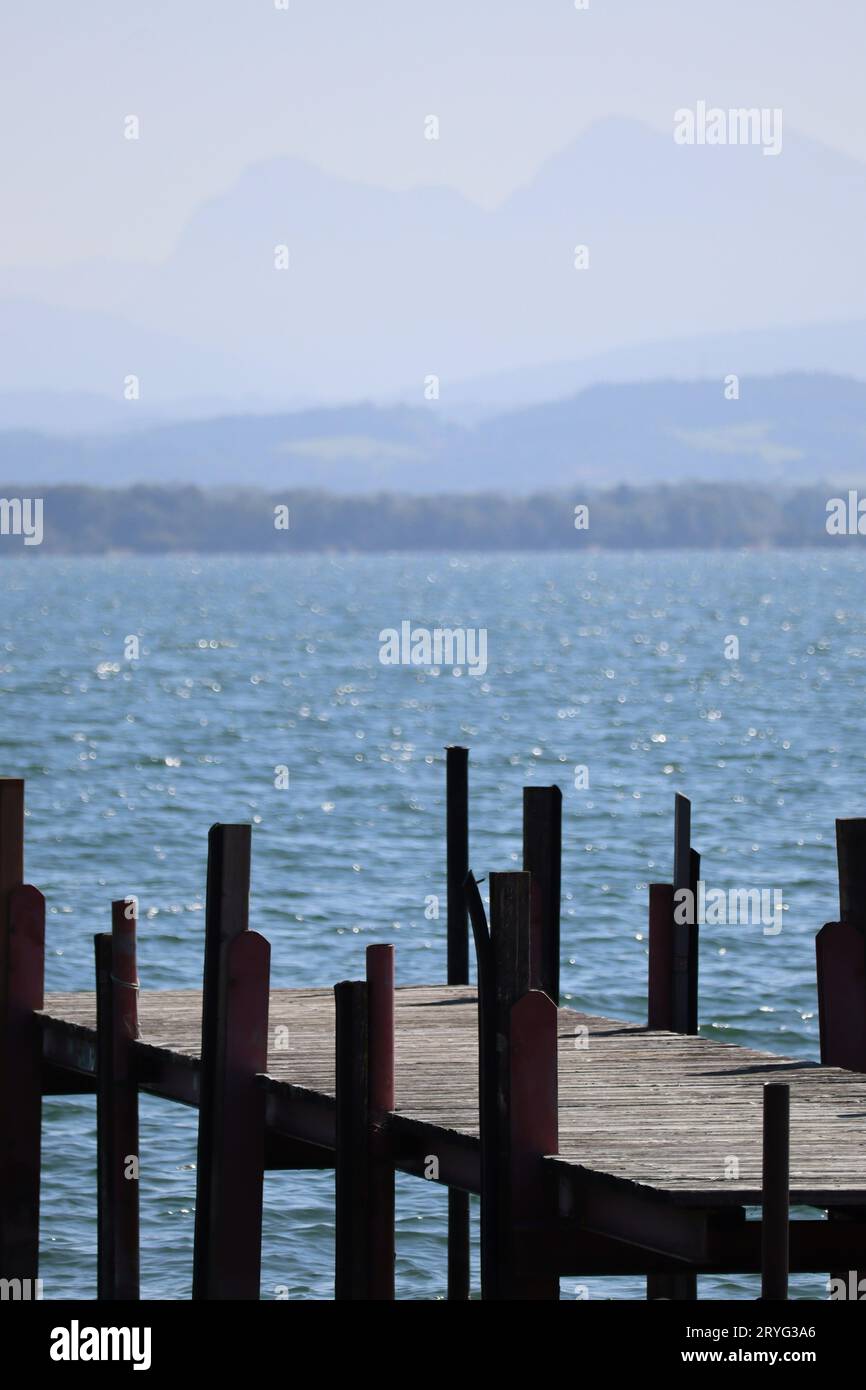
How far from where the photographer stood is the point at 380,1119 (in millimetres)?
13023

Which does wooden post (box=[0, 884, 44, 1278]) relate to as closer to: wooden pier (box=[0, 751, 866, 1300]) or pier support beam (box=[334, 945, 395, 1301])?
wooden pier (box=[0, 751, 866, 1300])

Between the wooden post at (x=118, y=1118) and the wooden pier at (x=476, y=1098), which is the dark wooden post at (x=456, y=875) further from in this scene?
the wooden post at (x=118, y=1118)

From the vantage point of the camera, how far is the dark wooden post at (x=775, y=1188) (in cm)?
1032

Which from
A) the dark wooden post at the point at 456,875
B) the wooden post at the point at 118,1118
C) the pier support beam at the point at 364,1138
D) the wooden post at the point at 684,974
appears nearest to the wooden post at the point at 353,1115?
the pier support beam at the point at 364,1138

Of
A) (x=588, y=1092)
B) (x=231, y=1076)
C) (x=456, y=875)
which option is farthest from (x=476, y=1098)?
(x=456, y=875)

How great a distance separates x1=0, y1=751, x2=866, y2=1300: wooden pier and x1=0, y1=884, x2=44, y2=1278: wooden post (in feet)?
0.05

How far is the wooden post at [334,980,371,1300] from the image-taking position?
42.3ft

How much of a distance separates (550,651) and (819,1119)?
95366mm

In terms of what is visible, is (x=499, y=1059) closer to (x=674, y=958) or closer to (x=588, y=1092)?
(x=588, y=1092)

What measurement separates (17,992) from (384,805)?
3365cm

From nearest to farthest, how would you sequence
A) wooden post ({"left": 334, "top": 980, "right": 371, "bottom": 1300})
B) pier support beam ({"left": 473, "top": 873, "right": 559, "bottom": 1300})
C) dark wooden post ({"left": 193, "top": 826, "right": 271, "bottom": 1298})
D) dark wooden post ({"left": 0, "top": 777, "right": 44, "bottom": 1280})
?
pier support beam ({"left": 473, "top": 873, "right": 559, "bottom": 1300}), wooden post ({"left": 334, "top": 980, "right": 371, "bottom": 1300}), dark wooden post ({"left": 193, "top": 826, "right": 271, "bottom": 1298}), dark wooden post ({"left": 0, "top": 777, "right": 44, "bottom": 1280})

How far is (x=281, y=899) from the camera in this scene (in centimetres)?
3731

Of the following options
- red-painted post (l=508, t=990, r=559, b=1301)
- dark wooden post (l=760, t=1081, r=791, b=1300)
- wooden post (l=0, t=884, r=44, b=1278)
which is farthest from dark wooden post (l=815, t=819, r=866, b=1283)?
wooden post (l=0, t=884, r=44, b=1278)
